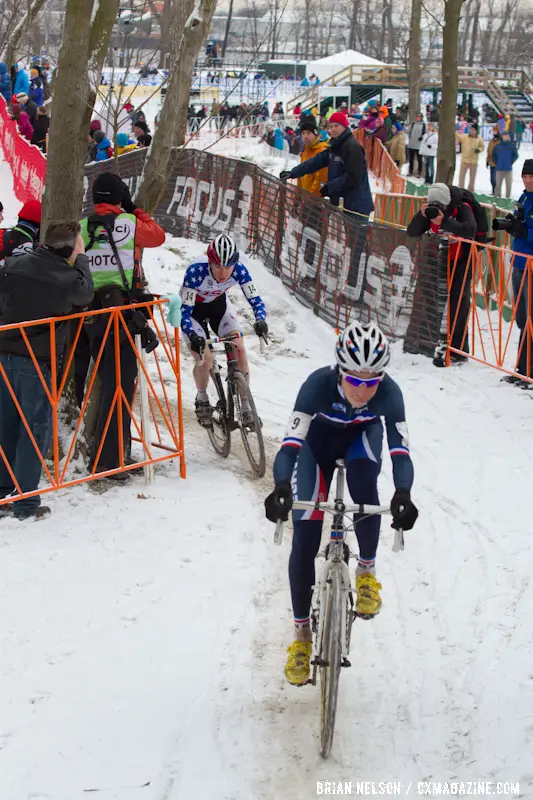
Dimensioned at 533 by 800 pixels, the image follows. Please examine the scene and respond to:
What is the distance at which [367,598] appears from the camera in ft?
15.7

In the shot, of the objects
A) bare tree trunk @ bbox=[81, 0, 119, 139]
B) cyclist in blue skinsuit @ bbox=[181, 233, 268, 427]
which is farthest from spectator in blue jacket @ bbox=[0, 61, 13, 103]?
→ cyclist in blue skinsuit @ bbox=[181, 233, 268, 427]

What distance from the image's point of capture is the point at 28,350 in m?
6.18

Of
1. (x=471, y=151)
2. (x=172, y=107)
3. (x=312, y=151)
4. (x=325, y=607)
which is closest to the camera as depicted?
(x=325, y=607)

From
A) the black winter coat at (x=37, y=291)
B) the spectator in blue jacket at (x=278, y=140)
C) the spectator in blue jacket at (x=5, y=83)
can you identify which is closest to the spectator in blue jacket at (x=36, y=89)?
the spectator in blue jacket at (x=5, y=83)

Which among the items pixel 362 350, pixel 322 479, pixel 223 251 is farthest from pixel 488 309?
pixel 362 350

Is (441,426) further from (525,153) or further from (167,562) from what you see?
(525,153)

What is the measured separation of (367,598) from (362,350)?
129 cm

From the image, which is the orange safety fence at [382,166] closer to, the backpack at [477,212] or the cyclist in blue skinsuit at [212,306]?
the backpack at [477,212]

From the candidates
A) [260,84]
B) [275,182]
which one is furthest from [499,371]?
[260,84]

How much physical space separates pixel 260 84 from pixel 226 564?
51288mm

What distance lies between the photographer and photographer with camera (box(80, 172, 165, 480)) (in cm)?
685

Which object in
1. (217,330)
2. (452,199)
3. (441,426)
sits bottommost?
(441,426)

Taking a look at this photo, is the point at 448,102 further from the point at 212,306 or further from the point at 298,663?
the point at 298,663

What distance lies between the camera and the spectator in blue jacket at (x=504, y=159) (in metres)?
24.4
